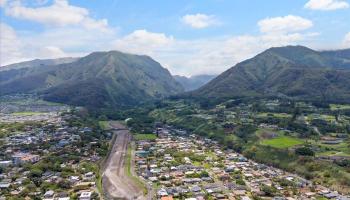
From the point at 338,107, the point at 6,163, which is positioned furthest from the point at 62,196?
the point at 338,107

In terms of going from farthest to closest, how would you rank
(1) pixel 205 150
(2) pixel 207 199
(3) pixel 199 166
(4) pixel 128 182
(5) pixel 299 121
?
(5) pixel 299 121
(1) pixel 205 150
(3) pixel 199 166
(4) pixel 128 182
(2) pixel 207 199

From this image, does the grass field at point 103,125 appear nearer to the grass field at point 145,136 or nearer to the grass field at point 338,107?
the grass field at point 145,136

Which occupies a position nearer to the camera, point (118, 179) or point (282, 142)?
point (118, 179)

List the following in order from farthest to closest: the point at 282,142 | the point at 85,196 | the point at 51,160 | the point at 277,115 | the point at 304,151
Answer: the point at 277,115 < the point at 282,142 < the point at 304,151 < the point at 51,160 < the point at 85,196

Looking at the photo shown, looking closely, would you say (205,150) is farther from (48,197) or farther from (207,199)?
(48,197)

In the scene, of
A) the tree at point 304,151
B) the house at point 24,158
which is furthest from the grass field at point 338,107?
the house at point 24,158

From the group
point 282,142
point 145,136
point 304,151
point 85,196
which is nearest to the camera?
point 85,196

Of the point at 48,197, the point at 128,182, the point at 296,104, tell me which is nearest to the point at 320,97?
the point at 296,104

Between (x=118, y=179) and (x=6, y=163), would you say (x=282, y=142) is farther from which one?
(x=6, y=163)
